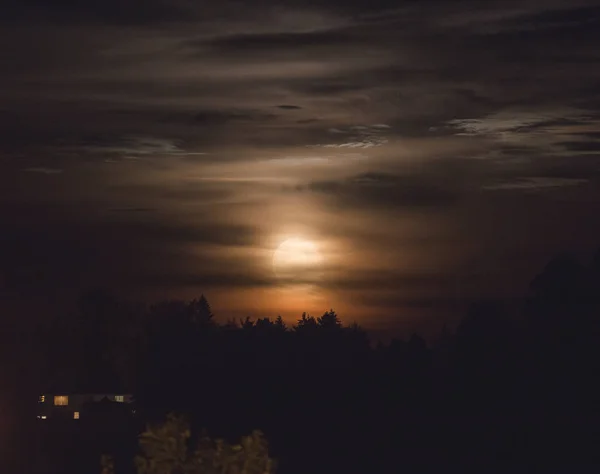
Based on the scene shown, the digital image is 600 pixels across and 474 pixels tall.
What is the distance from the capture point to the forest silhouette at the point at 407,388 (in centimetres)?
6525

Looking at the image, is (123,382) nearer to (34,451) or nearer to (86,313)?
(86,313)

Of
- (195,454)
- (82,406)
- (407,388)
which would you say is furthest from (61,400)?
(195,454)

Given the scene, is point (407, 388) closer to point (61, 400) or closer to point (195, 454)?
point (195, 454)

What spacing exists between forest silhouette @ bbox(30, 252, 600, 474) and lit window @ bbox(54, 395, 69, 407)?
106ft

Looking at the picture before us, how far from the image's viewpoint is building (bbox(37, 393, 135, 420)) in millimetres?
99625

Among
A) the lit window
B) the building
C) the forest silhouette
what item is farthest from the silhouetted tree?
the lit window

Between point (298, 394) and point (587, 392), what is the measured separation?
14822mm

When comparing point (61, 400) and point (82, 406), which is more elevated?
point (61, 400)

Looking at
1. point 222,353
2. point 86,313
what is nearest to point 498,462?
point 222,353

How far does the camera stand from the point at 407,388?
233ft

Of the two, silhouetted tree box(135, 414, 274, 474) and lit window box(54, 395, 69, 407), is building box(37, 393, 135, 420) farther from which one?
silhouetted tree box(135, 414, 274, 474)

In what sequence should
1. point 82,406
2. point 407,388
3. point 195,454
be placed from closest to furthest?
point 195,454, point 407,388, point 82,406

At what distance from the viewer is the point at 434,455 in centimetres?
6506

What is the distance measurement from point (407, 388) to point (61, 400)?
5814cm
